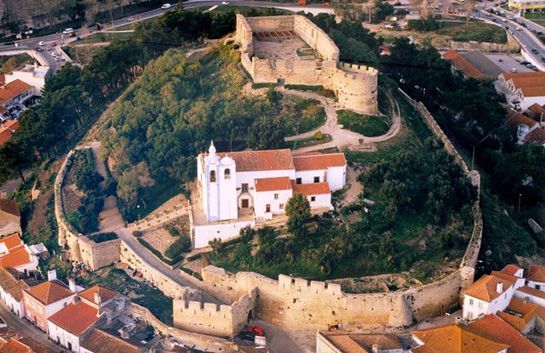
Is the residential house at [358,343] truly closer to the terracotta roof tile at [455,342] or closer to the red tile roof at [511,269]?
the terracotta roof tile at [455,342]

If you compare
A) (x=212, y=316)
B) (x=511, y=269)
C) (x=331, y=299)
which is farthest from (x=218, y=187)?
(x=511, y=269)

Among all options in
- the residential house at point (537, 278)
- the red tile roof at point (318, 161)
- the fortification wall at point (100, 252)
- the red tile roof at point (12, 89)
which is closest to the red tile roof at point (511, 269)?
the residential house at point (537, 278)

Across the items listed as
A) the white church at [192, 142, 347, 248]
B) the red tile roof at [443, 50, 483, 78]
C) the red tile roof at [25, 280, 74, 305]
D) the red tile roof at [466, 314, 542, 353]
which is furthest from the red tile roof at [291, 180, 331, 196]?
the red tile roof at [443, 50, 483, 78]

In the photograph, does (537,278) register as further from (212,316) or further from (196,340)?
(196,340)

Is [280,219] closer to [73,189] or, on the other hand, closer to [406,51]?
[73,189]

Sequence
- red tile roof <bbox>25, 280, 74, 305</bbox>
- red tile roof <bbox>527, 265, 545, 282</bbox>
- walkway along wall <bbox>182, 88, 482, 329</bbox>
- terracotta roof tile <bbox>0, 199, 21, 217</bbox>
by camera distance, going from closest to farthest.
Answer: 1. walkway along wall <bbox>182, 88, 482, 329</bbox>
2. red tile roof <bbox>25, 280, 74, 305</bbox>
3. red tile roof <bbox>527, 265, 545, 282</bbox>
4. terracotta roof tile <bbox>0, 199, 21, 217</bbox>

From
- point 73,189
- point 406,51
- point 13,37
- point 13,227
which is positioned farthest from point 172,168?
point 13,37

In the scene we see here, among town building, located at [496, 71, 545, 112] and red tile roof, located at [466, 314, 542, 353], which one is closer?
red tile roof, located at [466, 314, 542, 353]

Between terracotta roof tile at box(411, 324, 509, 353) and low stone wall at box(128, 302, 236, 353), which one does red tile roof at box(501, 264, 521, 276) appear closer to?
terracotta roof tile at box(411, 324, 509, 353)
